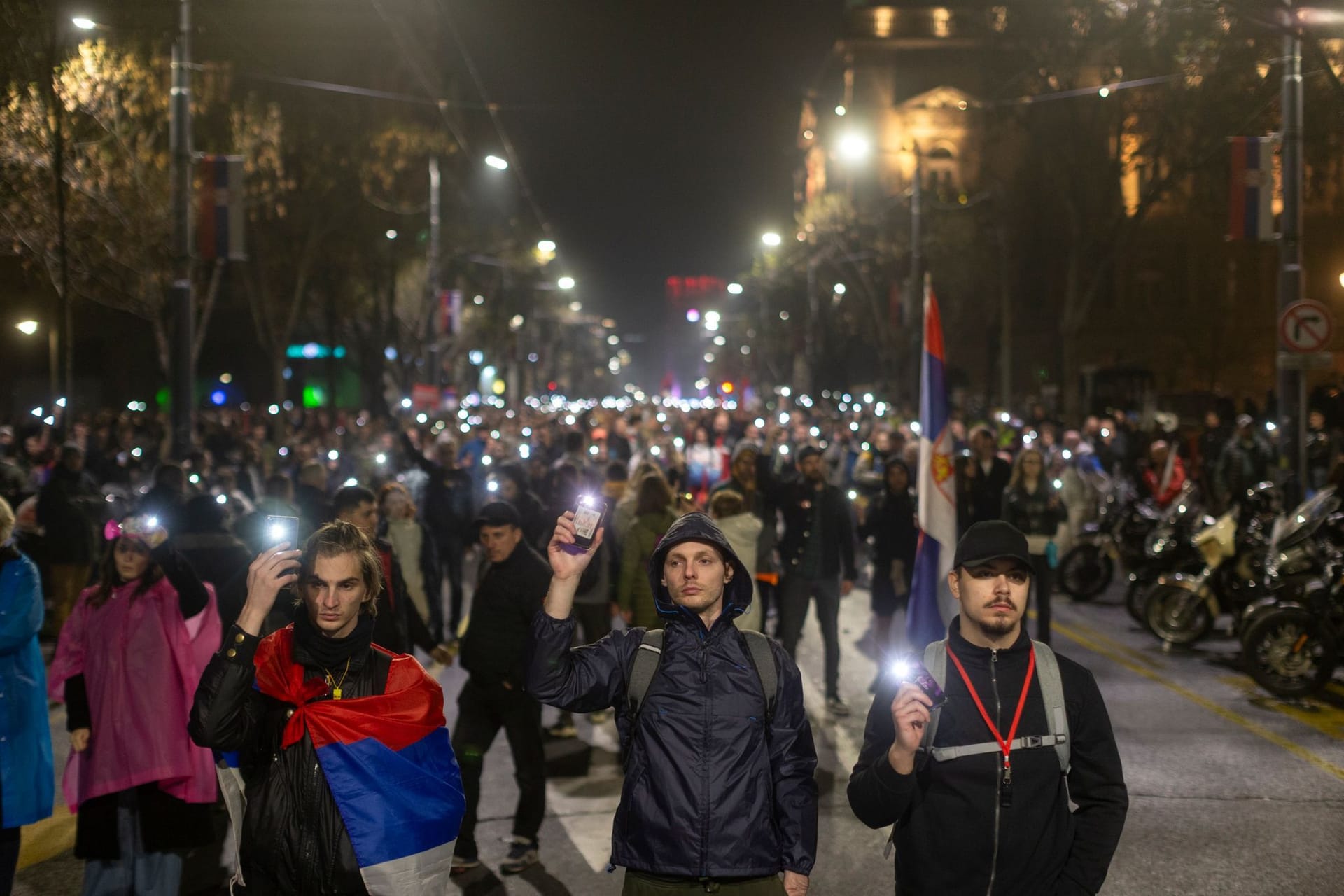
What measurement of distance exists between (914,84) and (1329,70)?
77.4 metres

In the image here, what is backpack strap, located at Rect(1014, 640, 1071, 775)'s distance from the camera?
11.6ft

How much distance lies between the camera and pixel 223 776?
395 cm

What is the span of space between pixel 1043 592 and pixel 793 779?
25.1 ft

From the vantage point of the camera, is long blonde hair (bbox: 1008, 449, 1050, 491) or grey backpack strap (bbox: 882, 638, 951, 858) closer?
grey backpack strap (bbox: 882, 638, 951, 858)

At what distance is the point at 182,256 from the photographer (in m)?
16.8

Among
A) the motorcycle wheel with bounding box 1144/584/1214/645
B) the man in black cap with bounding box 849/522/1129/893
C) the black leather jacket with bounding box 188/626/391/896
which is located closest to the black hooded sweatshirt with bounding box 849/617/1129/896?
the man in black cap with bounding box 849/522/1129/893

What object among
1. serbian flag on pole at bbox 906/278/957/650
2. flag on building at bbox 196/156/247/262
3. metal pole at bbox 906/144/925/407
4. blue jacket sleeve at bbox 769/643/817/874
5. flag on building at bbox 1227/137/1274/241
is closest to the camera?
blue jacket sleeve at bbox 769/643/817/874

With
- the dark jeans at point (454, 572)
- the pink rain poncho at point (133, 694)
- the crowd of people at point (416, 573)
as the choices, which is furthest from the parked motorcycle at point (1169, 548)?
the pink rain poncho at point (133, 694)

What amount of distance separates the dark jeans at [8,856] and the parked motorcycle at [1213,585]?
9506mm

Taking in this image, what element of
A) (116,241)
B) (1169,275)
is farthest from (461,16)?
(116,241)

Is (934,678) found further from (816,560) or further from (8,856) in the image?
(816,560)

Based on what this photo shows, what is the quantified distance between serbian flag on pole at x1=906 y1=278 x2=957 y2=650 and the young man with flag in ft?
11.1

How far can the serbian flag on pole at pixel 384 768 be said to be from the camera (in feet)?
12.2

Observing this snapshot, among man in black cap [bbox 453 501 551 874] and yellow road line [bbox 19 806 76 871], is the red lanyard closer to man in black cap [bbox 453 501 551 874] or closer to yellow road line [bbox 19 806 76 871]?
man in black cap [bbox 453 501 551 874]
